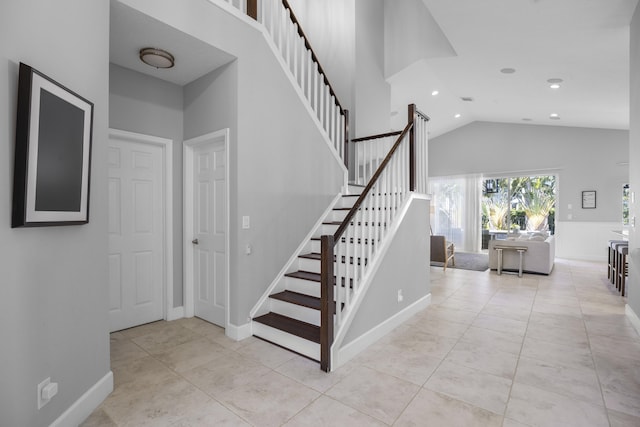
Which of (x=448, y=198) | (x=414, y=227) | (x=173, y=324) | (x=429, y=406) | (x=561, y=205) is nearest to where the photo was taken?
(x=429, y=406)

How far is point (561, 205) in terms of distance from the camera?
8531 mm

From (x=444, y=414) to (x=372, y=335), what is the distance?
3.59 ft

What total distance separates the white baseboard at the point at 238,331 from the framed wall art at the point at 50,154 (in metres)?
1.75

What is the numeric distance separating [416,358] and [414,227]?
1.55 meters

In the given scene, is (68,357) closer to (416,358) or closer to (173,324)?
(173,324)

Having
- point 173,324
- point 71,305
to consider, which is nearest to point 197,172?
point 173,324

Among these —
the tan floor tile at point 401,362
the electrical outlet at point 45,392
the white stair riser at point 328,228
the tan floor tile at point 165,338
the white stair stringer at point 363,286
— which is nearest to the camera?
the electrical outlet at point 45,392

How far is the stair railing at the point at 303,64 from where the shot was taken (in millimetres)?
3670

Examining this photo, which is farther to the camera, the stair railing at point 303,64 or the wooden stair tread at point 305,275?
the stair railing at point 303,64

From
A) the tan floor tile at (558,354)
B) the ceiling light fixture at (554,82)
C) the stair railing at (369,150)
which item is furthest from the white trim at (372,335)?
the ceiling light fixture at (554,82)

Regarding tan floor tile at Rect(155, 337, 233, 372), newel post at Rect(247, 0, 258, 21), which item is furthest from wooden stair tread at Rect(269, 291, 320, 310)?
newel post at Rect(247, 0, 258, 21)

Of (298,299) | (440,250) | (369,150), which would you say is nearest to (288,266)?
(298,299)

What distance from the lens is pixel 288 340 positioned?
2973 millimetres

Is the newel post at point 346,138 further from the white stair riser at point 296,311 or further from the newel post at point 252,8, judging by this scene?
the white stair riser at point 296,311
